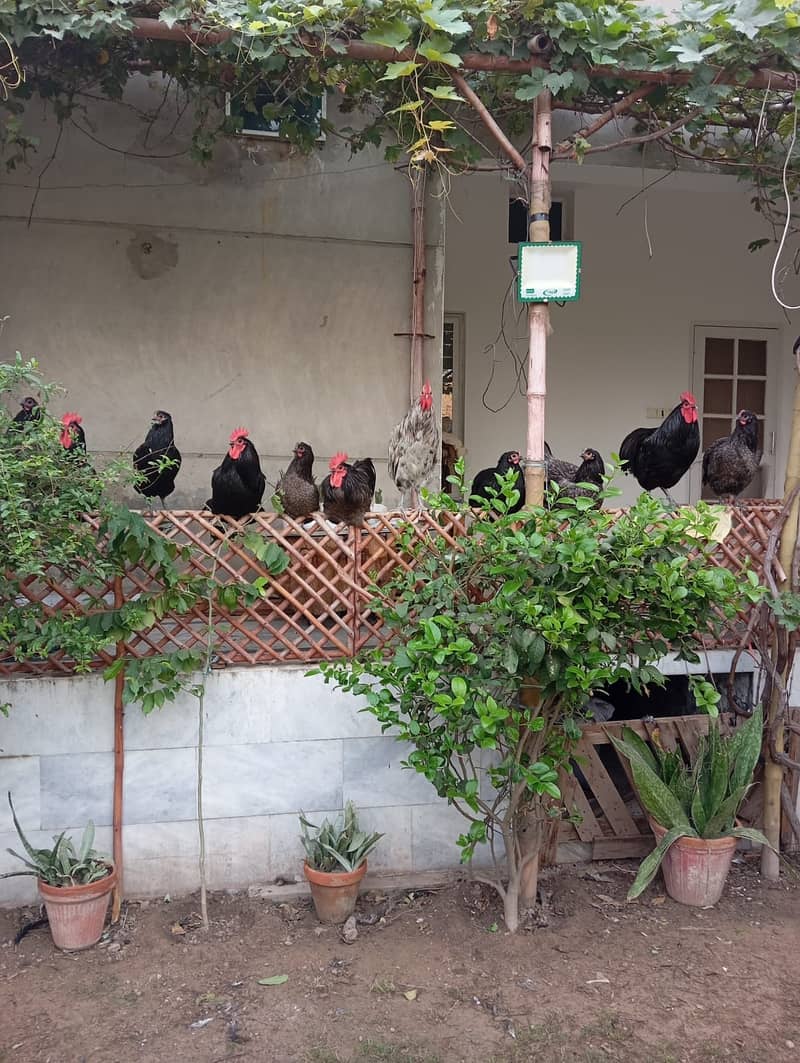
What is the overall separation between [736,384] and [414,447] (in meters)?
3.96

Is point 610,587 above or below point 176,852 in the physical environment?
above

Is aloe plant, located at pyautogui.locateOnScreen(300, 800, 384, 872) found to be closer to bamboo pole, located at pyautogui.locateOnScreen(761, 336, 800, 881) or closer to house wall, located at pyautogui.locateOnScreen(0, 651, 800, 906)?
house wall, located at pyautogui.locateOnScreen(0, 651, 800, 906)

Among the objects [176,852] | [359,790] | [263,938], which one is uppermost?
[359,790]

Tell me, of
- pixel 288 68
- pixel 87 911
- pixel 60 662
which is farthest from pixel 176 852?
pixel 288 68

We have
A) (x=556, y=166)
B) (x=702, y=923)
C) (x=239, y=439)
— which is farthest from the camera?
(x=556, y=166)

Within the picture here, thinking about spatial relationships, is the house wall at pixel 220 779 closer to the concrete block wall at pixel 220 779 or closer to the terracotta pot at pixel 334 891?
the concrete block wall at pixel 220 779

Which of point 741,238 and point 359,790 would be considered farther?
point 741,238

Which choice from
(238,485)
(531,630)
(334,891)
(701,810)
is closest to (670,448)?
(701,810)

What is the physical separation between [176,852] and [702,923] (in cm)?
231

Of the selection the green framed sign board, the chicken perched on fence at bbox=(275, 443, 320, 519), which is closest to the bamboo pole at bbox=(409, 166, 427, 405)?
the chicken perched on fence at bbox=(275, 443, 320, 519)

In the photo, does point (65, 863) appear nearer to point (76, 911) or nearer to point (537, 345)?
point (76, 911)

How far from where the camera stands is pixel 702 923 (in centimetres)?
327

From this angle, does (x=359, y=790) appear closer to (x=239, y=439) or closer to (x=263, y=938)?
(x=263, y=938)

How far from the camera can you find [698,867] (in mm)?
3332
